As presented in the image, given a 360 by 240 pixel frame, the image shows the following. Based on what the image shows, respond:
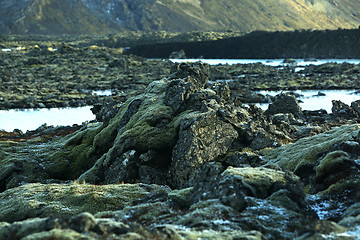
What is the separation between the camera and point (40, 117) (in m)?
74.5

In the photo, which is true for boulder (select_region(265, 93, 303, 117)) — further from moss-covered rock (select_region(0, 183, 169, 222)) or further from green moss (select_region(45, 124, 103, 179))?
moss-covered rock (select_region(0, 183, 169, 222))

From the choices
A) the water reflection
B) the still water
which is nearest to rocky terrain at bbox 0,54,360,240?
the water reflection

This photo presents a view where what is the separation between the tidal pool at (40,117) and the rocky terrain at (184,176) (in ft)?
85.2

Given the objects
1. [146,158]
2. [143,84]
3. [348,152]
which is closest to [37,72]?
[143,84]

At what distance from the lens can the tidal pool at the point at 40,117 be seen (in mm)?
67062

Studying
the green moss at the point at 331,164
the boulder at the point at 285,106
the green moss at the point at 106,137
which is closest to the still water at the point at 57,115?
the boulder at the point at 285,106

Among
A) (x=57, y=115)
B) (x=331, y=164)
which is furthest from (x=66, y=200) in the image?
(x=57, y=115)

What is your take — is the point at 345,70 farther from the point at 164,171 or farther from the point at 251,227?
the point at 251,227

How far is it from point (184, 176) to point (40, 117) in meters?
55.5

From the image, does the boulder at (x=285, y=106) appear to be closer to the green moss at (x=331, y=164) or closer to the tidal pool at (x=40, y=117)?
the green moss at (x=331, y=164)

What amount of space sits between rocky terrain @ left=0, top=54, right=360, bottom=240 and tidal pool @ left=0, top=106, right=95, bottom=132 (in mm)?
25959

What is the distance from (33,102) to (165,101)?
60070 millimetres

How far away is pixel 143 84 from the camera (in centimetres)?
11581

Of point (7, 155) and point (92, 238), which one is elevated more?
point (92, 238)
